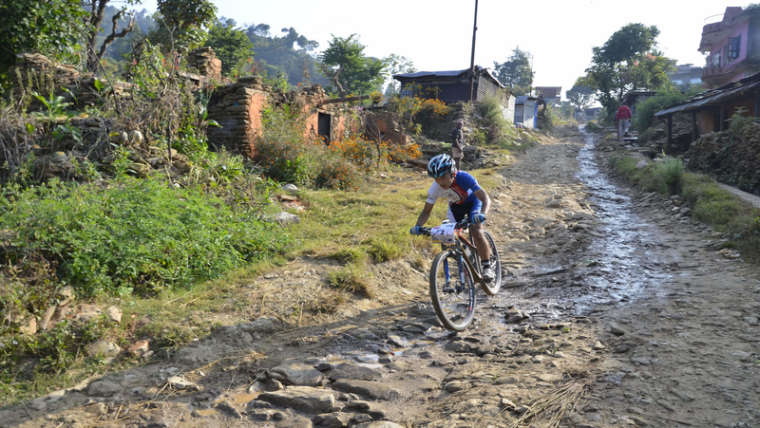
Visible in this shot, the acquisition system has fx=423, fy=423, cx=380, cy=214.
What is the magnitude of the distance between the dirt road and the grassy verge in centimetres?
76

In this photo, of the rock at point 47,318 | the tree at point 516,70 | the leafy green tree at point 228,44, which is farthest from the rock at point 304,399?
the tree at point 516,70

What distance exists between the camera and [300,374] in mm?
3332

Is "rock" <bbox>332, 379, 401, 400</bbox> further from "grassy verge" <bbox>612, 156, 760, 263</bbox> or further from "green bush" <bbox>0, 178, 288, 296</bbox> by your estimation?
"grassy verge" <bbox>612, 156, 760, 263</bbox>

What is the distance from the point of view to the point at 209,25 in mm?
16406

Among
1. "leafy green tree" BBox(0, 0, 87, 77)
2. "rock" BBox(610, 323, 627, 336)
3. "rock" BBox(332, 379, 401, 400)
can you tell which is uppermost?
"leafy green tree" BBox(0, 0, 87, 77)

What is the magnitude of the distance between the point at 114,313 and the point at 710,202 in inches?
407

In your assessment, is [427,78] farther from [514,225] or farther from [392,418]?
[392,418]

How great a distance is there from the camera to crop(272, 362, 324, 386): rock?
10.7 feet

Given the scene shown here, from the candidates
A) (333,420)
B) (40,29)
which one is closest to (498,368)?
(333,420)

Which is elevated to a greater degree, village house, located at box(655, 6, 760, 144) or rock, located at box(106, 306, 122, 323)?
village house, located at box(655, 6, 760, 144)

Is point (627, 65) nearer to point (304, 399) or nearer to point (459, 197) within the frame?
point (459, 197)

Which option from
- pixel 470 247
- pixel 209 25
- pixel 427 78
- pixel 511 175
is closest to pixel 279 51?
pixel 427 78

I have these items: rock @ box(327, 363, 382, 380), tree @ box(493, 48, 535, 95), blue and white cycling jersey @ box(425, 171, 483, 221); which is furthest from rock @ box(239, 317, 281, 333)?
tree @ box(493, 48, 535, 95)

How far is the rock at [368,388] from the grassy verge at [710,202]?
5397 mm
